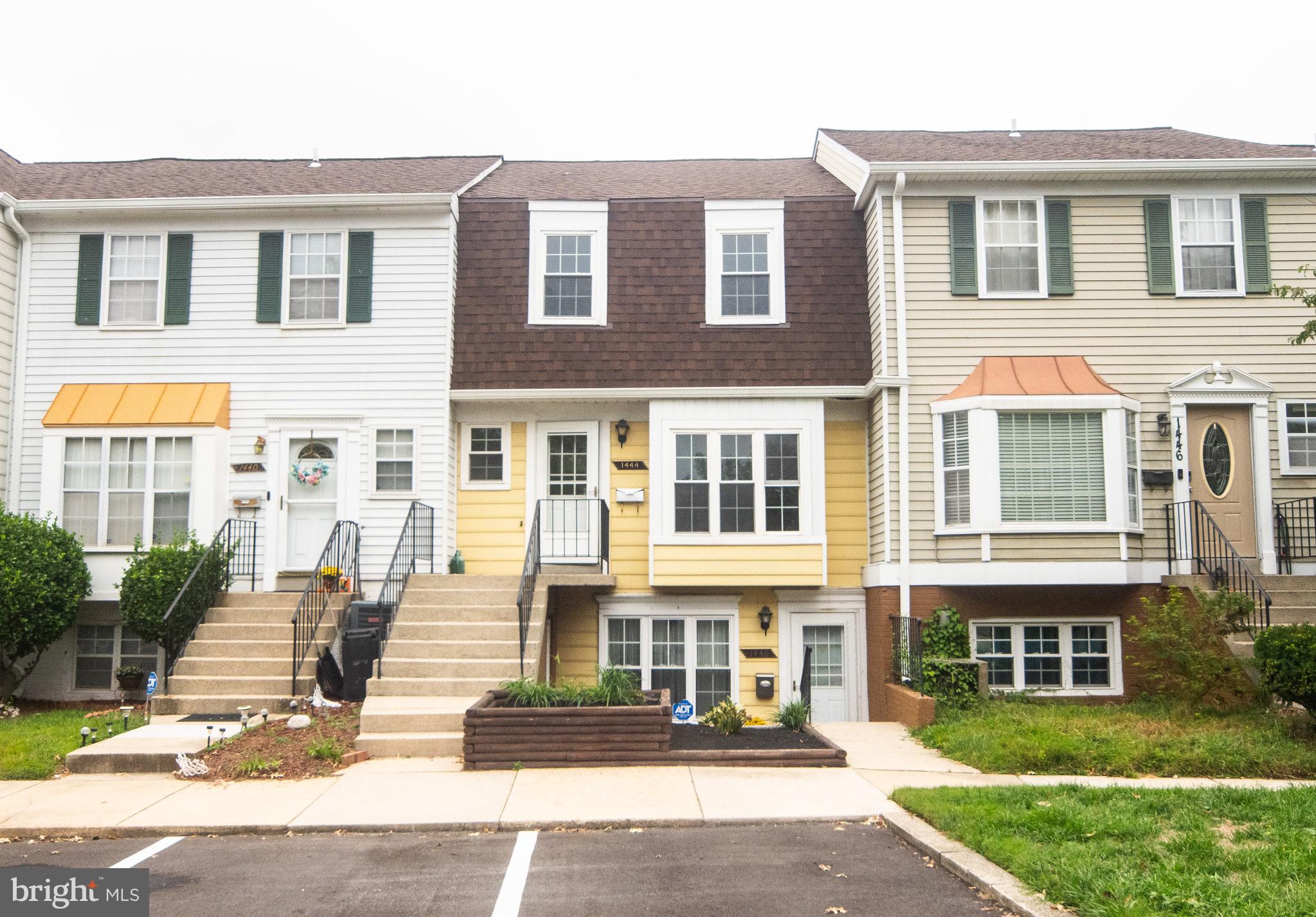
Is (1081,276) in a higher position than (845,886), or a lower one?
higher

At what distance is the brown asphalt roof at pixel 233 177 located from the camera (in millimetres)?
15312

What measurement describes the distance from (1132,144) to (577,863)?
13.7 meters

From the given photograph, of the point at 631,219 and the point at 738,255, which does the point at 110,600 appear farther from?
the point at 738,255

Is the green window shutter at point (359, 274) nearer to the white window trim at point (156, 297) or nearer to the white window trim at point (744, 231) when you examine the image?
the white window trim at point (156, 297)

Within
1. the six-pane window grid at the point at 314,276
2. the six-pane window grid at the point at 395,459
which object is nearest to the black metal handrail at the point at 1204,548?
the six-pane window grid at the point at 395,459

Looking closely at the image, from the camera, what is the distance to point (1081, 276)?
1414 centimetres

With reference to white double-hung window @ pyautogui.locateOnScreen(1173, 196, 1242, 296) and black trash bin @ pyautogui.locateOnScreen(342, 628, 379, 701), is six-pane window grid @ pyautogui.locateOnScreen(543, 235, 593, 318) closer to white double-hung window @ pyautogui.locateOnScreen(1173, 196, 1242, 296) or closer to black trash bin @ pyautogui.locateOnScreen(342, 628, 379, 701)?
black trash bin @ pyautogui.locateOnScreen(342, 628, 379, 701)

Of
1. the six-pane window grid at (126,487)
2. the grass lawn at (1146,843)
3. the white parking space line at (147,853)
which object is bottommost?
the white parking space line at (147,853)

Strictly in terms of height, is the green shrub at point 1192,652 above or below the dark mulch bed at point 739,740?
above

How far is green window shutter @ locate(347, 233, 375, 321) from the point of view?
14898mm

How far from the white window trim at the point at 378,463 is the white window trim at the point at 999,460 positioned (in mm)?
7041

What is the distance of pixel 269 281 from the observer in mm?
14961

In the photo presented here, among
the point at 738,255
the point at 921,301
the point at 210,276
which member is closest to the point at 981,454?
the point at 921,301

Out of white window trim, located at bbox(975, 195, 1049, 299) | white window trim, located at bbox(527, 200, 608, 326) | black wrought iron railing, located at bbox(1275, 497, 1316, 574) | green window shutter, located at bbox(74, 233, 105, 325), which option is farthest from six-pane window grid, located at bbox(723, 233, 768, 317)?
green window shutter, located at bbox(74, 233, 105, 325)
